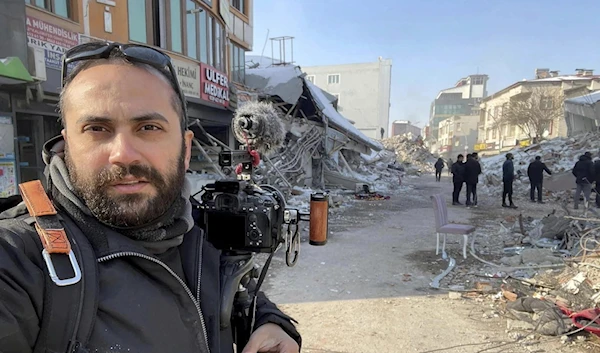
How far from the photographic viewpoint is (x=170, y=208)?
1.18 meters

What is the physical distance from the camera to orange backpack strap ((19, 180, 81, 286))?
846 mm

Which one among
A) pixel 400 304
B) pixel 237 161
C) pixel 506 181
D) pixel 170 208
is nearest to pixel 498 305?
pixel 400 304

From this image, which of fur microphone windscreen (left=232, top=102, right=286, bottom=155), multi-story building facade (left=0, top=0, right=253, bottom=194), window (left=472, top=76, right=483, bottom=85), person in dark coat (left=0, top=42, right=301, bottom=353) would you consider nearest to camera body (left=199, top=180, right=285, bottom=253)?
person in dark coat (left=0, top=42, right=301, bottom=353)

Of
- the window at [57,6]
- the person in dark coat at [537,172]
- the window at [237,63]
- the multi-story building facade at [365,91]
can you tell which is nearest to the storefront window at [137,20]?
the window at [57,6]

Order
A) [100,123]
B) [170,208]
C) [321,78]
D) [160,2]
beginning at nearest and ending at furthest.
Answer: [100,123] < [170,208] < [160,2] < [321,78]

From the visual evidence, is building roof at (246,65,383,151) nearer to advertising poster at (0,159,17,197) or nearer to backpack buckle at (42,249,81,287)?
advertising poster at (0,159,17,197)

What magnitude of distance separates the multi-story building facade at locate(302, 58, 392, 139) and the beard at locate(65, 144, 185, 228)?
190 ft

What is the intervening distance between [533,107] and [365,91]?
27284mm

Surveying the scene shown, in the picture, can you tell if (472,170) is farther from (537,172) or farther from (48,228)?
(48,228)

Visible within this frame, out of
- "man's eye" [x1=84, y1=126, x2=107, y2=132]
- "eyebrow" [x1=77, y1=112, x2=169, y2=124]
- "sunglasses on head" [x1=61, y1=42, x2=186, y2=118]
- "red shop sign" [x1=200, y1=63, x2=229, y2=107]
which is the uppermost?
"red shop sign" [x1=200, y1=63, x2=229, y2=107]

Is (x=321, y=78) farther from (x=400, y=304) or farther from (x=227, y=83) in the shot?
(x=400, y=304)

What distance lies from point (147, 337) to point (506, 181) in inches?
524

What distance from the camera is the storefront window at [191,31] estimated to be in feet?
32.1

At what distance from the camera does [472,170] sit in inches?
464
